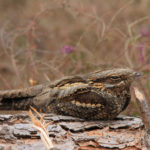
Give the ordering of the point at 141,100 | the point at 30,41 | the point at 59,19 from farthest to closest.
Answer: the point at 59,19 → the point at 30,41 → the point at 141,100

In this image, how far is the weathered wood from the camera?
69.8 inches

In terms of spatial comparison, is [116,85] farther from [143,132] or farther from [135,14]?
[135,14]

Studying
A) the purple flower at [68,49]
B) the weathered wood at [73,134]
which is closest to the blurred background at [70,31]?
the purple flower at [68,49]

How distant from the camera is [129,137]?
1938 millimetres

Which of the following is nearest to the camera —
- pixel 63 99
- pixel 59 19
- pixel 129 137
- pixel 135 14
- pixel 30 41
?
pixel 129 137

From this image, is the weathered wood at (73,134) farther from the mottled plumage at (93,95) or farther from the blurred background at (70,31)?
the blurred background at (70,31)

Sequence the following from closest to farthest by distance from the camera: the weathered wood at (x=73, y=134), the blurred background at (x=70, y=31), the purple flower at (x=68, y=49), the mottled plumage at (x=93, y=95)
Answer: the weathered wood at (x=73, y=134), the mottled plumage at (x=93, y=95), the purple flower at (x=68, y=49), the blurred background at (x=70, y=31)

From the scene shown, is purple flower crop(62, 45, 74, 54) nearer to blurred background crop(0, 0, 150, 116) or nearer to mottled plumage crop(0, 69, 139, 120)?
blurred background crop(0, 0, 150, 116)

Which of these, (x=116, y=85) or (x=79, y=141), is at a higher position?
(x=116, y=85)

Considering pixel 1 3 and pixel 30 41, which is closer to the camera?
pixel 30 41

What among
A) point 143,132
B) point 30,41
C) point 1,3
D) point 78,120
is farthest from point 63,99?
point 1,3

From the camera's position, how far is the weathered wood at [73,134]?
69.8 inches

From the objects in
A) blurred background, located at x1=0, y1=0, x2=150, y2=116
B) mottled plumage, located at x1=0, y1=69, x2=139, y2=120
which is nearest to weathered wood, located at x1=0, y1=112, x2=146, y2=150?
mottled plumage, located at x1=0, y1=69, x2=139, y2=120

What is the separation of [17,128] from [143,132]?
0.97 m
